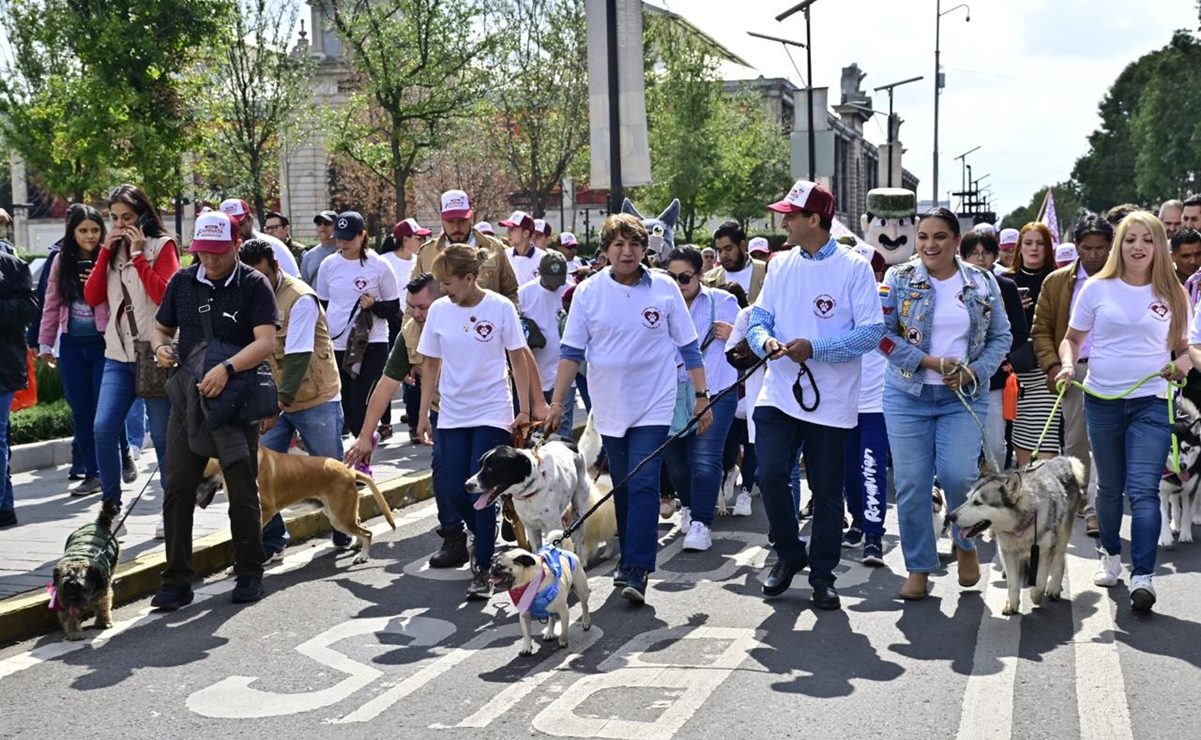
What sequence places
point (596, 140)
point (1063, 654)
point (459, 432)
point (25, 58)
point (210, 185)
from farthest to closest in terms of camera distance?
point (210, 185), point (25, 58), point (596, 140), point (459, 432), point (1063, 654)

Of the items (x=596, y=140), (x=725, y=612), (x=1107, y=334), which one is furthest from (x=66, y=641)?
(x=596, y=140)

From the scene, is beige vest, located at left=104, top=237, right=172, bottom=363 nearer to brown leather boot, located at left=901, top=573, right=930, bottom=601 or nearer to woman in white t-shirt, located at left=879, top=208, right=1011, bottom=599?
woman in white t-shirt, located at left=879, top=208, right=1011, bottom=599

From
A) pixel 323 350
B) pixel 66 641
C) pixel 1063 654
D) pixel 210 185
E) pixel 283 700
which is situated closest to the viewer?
pixel 283 700

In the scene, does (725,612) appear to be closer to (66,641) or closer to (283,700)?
(283,700)

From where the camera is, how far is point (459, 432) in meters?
7.72

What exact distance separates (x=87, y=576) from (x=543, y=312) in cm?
494

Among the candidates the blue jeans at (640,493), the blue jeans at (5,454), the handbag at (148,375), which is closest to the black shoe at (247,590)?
the handbag at (148,375)

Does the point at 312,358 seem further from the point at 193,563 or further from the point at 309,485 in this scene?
the point at 193,563

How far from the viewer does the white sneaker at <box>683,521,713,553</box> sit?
8773 millimetres

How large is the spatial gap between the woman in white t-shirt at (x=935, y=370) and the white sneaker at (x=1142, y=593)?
32.8 inches

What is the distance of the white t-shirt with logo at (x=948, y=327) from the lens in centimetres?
715

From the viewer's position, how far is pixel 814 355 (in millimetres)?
6832

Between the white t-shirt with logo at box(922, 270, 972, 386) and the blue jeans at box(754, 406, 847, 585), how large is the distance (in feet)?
2.07

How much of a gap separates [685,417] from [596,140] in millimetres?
6484
